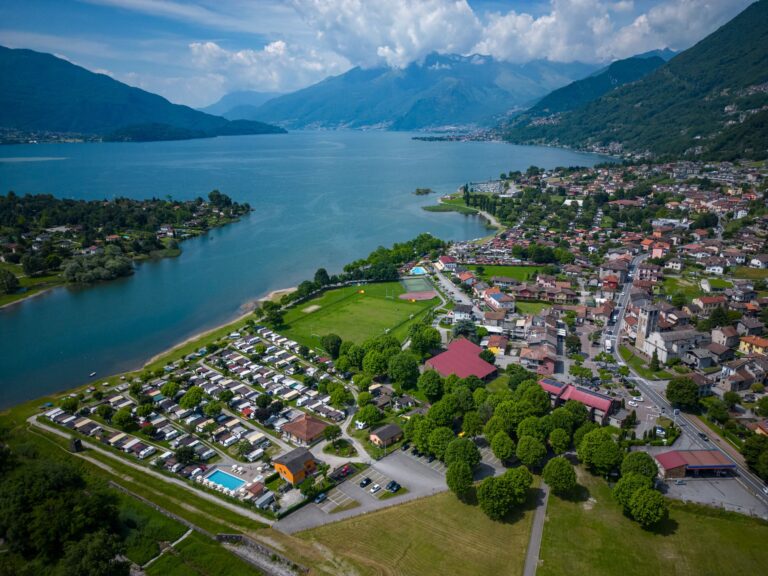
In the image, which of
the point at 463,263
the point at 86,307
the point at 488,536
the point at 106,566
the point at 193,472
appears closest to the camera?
the point at 106,566

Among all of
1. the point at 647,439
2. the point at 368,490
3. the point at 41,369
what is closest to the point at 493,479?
the point at 368,490

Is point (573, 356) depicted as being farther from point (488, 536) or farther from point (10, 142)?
point (10, 142)

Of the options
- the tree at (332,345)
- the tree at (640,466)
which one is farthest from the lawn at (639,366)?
the tree at (332,345)

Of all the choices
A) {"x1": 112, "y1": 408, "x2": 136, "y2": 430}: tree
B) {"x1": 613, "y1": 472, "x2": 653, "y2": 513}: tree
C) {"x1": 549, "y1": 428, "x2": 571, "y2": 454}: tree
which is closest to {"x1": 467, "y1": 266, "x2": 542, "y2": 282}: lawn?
{"x1": 549, "y1": 428, "x2": 571, "y2": 454}: tree

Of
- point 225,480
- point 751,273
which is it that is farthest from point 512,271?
point 225,480

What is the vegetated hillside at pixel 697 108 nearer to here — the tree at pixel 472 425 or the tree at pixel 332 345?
the tree at pixel 332 345
